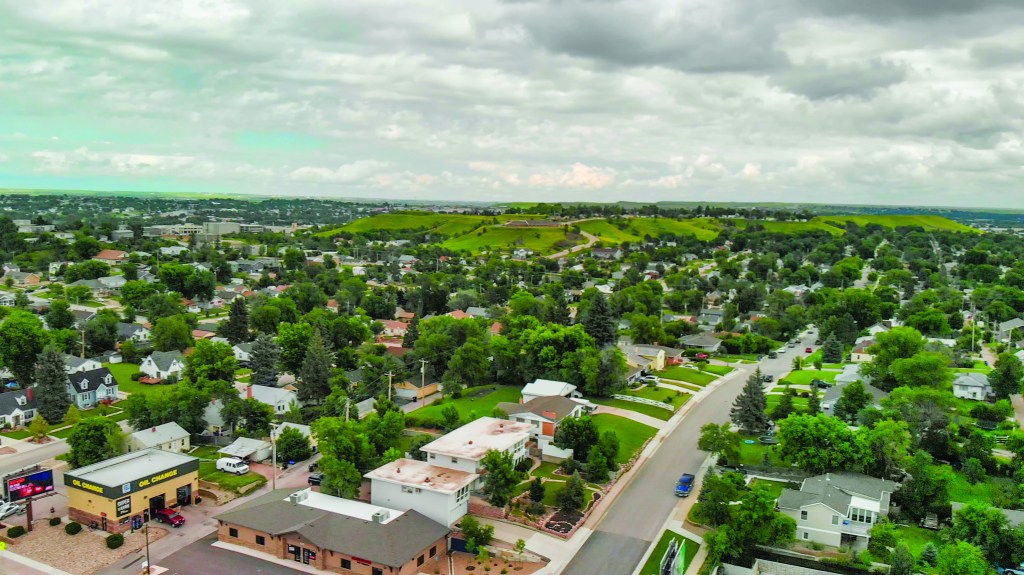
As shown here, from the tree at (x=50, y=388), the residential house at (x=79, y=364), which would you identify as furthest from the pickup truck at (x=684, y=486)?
the residential house at (x=79, y=364)

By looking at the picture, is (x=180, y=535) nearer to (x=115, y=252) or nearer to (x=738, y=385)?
(x=738, y=385)

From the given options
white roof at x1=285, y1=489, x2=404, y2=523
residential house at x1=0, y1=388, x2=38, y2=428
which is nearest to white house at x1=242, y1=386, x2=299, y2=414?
residential house at x1=0, y1=388, x2=38, y2=428

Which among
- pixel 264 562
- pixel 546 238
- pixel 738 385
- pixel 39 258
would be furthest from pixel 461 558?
pixel 546 238

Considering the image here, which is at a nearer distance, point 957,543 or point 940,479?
point 957,543

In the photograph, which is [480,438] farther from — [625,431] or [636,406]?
[636,406]

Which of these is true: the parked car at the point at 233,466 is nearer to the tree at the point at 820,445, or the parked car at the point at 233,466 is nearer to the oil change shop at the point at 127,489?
the oil change shop at the point at 127,489

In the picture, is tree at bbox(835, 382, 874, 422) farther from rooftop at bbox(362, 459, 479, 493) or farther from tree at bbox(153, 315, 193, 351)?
tree at bbox(153, 315, 193, 351)
